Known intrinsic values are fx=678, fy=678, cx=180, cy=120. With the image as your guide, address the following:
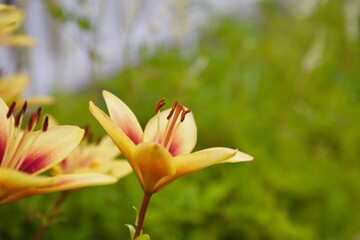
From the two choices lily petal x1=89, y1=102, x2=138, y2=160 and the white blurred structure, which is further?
the white blurred structure

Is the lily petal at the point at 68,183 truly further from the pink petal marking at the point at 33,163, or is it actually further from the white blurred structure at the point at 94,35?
the white blurred structure at the point at 94,35

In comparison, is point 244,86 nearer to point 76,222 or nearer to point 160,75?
point 160,75

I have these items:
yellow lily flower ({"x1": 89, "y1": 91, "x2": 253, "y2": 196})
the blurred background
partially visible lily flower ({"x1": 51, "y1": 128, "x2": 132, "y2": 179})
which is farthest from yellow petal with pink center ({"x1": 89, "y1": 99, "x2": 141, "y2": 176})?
the blurred background

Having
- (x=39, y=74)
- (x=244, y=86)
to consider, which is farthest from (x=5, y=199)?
(x=39, y=74)

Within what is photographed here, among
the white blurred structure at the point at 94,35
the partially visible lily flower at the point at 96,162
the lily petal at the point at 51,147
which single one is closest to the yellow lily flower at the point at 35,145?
the lily petal at the point at 51,147

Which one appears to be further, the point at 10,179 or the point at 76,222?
the point at 76,222

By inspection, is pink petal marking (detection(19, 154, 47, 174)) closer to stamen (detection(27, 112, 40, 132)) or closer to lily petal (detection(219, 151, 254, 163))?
stamen (detection(27, 112, 40, 132))
